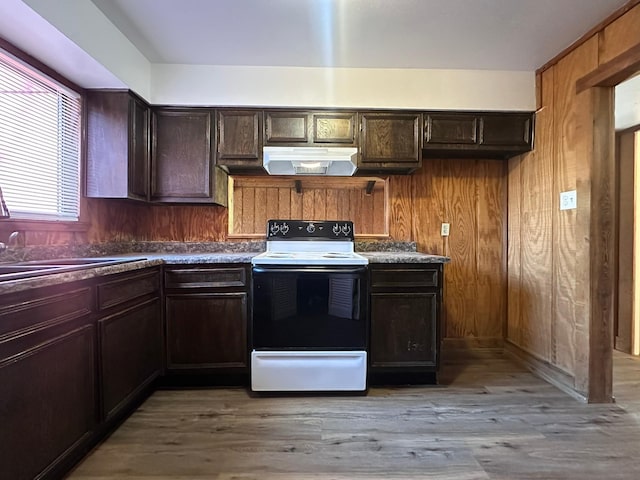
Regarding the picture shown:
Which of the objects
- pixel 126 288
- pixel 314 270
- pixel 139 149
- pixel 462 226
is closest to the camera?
pixel 126 288

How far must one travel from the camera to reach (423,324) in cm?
244

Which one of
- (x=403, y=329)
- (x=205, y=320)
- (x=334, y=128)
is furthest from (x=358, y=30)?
(x=205, y=320)

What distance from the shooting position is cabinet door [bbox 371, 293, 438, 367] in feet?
7.94

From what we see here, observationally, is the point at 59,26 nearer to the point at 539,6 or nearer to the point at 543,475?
the point at 539,6

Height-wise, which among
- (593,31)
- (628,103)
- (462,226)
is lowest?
(462,226)

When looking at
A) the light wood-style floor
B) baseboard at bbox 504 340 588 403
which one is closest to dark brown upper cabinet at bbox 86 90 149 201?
the light wood-style floor

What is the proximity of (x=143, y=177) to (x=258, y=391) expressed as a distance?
1675 millimetres

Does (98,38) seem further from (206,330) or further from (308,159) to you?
(206,330)

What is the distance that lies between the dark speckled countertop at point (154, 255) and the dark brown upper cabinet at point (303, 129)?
33.4 inches

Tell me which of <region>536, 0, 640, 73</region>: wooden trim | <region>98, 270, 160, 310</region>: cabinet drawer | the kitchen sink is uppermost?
<region>536, 0, 640, 73</region>: wooden trim

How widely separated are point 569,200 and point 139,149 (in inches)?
114

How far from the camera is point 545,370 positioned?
8.42 ft

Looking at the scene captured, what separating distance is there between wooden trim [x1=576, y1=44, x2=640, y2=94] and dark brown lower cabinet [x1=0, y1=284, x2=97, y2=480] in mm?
2913

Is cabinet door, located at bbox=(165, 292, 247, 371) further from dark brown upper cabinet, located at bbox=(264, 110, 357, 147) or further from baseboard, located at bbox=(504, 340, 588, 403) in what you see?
baseboard, located at bbox=(504, 340, 588, 403)
